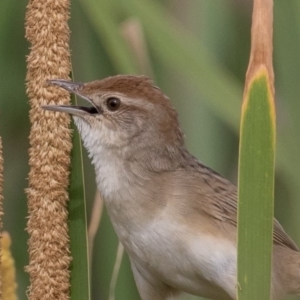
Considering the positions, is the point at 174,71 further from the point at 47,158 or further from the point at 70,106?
the point at 47,158

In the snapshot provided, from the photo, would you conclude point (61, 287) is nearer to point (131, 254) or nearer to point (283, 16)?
point (131, 254)

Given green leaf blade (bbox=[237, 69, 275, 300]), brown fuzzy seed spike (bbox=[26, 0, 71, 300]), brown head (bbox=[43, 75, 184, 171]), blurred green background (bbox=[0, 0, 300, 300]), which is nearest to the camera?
green leaf blade (bbox=[237, 69, 275, 300])

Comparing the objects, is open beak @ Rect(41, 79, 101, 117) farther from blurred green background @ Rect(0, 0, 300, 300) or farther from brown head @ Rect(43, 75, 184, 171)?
blurred green background @ Rect(0, 0, 300, 300)

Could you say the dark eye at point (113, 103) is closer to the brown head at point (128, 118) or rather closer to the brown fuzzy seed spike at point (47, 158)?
the brown head at point (128, 118)

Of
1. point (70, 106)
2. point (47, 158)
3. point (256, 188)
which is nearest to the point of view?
point (256, 188)

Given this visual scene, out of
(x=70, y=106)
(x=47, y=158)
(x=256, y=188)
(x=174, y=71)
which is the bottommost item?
(x=256, y=188)

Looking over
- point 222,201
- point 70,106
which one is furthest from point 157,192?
point 70,106

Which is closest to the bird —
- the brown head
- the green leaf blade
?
the brown head
